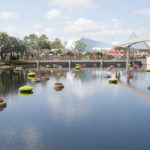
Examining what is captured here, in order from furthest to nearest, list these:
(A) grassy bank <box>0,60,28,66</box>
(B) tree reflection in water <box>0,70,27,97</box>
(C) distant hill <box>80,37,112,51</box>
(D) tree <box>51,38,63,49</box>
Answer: (C) distant hill <box>80,37,112,51</box>
(D) tree <box>51,38,63,49</box>
(A) grassy bank <box>0,60,28,66</box>
(B) tree reflection in water <box>0,70,27,97</box>

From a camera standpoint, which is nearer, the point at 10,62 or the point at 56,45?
the point at 10,62

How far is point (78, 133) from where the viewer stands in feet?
55.7

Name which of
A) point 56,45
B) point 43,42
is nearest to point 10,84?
point 43,42

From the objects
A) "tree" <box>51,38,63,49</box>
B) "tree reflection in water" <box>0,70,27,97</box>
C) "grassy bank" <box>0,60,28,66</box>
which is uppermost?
"tree" <box>51,38,63,49</box>

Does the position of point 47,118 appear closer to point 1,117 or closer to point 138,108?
point 1,117

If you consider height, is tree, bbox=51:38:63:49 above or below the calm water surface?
above

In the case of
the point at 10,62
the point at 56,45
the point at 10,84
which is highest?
the point at 56,45

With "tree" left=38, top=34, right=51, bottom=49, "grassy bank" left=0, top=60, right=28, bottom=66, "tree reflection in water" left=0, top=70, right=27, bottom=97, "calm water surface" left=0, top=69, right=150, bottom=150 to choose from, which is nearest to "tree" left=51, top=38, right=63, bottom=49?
"tree" left=38, top=34, right=51, bottom=49

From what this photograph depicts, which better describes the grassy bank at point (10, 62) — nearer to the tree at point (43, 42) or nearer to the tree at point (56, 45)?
the tree at point (43, 42)

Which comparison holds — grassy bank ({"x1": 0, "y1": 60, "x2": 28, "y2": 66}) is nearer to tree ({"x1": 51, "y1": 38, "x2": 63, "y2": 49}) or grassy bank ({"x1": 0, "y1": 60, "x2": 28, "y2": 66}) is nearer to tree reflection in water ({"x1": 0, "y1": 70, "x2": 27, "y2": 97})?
tree reflection in water ({"x1": 0, "y1": 70, "x2": 27, "y2": 97})

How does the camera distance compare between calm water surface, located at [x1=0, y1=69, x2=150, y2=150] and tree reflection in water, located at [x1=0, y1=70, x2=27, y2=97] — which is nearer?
calm water surface, located at [x1=0, y1=69, x2=150, y2=150]

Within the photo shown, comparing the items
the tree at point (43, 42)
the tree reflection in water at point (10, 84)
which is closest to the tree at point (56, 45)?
the tree at point (43, 42)

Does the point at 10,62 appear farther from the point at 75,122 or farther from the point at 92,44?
the point at 92,44

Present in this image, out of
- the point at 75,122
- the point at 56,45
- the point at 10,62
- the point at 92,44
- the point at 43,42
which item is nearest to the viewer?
the point at 75,122
